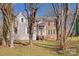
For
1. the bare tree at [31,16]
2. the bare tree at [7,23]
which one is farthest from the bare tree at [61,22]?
the bare tree at [7,23]

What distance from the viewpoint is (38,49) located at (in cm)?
489

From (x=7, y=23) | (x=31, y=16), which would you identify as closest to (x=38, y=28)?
(x=31, y=16)

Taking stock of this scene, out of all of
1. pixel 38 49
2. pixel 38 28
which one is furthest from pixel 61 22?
pixel 38 49

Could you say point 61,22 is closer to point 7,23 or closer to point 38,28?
point 38,28

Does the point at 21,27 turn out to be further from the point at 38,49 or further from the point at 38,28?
the point at 38,49

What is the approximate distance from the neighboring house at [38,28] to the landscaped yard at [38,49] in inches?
2.6

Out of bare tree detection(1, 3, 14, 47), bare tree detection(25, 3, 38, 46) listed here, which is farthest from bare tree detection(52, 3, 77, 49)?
bare tree detection(1, 3, 14, 47)

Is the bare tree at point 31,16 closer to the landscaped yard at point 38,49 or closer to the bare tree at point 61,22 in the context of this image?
the landscaped yard at point 38,49

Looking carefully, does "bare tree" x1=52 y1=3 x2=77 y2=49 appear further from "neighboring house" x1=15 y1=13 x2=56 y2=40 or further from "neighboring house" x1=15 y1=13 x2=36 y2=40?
"neighboring house" x1=15 y1=13 x2=36 y2=40

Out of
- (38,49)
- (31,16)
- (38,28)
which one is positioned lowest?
(38,49)

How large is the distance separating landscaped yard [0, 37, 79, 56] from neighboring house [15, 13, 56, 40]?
0.22ft

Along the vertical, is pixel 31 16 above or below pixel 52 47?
above

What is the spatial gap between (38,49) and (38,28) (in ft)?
0.66

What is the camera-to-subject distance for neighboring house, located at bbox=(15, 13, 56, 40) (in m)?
4.86
